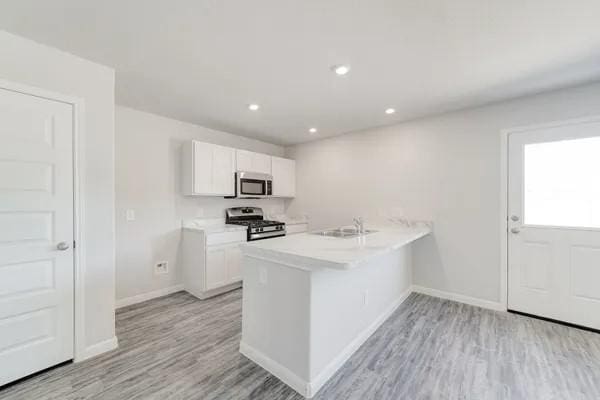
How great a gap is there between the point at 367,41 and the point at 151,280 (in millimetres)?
3686

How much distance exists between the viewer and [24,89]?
183 centimetres

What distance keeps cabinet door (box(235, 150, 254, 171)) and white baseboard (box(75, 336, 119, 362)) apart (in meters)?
2.64

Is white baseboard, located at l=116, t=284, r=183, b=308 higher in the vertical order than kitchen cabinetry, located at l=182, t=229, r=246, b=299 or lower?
lower

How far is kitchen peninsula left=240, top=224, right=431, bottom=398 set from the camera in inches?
68.2

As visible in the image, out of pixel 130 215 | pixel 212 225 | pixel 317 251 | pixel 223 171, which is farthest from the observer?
pixel 212 225

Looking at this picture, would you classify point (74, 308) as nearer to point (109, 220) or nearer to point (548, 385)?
point (109, 220)

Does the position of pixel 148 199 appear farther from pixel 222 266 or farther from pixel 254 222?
pixel 254 222

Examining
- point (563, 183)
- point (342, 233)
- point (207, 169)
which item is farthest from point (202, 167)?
point (563, 183)

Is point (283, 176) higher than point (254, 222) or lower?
higher

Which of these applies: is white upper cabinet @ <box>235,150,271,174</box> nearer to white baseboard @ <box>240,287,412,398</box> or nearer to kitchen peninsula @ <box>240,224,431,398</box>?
kitchen peninsula @ <box>240,224,431,398</box>

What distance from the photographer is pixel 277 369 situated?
189cm

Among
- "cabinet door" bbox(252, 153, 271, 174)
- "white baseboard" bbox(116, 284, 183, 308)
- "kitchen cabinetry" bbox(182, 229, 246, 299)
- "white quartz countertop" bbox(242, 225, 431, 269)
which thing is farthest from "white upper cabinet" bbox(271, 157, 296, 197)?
"white quartz countertop" bbox(242, 225, 431, 269)

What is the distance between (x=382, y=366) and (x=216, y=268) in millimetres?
2320

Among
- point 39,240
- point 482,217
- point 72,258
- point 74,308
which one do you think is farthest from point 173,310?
point 482,217
